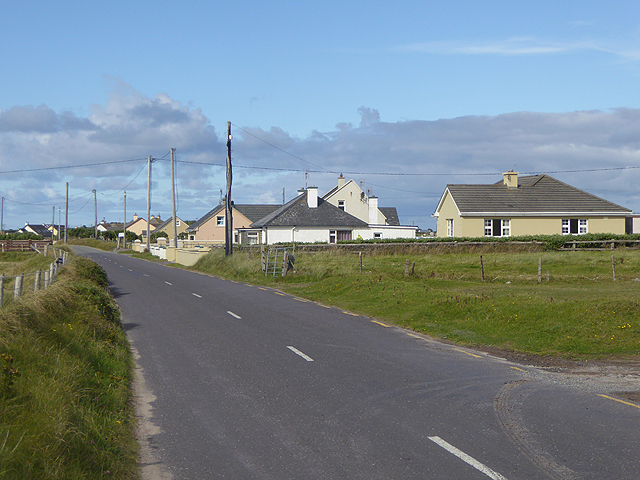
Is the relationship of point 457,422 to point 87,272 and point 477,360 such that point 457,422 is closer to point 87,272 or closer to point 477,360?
point 477,360

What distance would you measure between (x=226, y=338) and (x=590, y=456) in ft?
32.2

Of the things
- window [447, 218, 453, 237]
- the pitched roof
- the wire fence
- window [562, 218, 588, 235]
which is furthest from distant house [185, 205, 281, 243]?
the wire fence

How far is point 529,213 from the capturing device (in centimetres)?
5088

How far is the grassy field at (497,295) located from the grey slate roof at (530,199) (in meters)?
10.9

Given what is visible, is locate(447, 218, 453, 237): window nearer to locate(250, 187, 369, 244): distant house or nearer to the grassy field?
locate(250, 187, 369, 244): distant house

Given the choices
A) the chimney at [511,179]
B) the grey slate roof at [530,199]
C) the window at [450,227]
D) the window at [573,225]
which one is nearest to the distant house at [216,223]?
the window at [450,227]

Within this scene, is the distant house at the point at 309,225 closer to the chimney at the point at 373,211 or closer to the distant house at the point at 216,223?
the chimney at the point at 373,211

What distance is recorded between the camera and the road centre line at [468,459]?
5.87 meters

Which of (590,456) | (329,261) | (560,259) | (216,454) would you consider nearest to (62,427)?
(216,454)

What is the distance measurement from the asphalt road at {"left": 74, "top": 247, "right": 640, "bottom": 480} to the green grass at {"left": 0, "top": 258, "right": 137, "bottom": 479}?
0.39m

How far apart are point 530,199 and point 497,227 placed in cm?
447

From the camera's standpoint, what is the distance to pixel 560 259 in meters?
35.4

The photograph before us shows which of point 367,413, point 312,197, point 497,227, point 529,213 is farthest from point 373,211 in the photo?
point 367,413

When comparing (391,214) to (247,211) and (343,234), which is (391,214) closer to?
(247,211)
